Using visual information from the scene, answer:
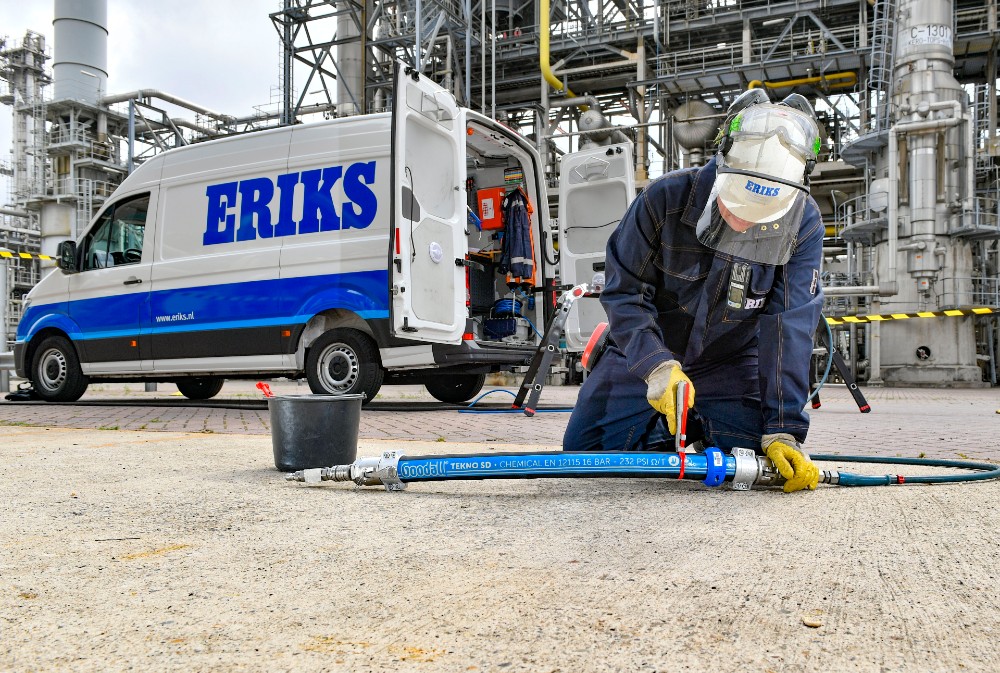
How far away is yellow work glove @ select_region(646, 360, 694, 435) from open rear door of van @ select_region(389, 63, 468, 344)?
12.2 feet

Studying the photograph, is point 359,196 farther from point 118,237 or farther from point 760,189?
point 760,189

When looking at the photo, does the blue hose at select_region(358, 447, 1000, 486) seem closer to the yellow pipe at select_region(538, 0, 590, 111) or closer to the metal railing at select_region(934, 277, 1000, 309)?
the metal railing at select_region(934, 277, 1000, 309)

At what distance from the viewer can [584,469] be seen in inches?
99.0

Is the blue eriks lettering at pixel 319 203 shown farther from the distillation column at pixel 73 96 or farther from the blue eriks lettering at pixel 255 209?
the distillation column at pixel 73 96

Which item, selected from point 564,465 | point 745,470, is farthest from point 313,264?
point 745,470

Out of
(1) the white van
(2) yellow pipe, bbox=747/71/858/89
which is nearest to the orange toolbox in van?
(1) the white van

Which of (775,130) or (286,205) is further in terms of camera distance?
(286,205)

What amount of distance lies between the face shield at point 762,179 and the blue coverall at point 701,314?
0.19m

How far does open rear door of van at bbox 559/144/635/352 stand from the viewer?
27.3 feet

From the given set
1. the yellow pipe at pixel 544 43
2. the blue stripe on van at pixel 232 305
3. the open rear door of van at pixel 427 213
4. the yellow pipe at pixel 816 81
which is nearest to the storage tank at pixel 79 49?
the yellow pipe at pixel 544 43

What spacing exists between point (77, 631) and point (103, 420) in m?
5.24

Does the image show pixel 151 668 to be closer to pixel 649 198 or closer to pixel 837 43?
pixel 649 198

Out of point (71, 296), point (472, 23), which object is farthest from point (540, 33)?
point (71, 296)

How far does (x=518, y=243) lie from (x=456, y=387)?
174 centimetres
